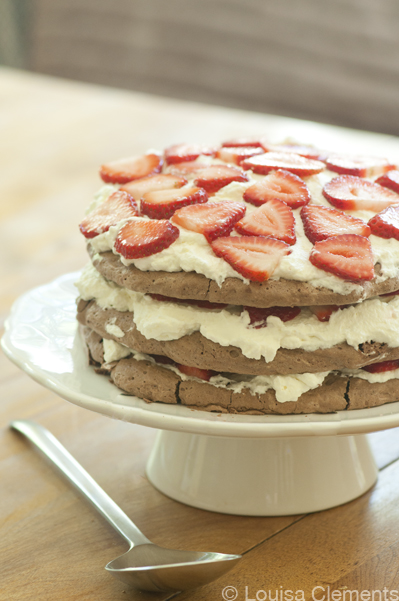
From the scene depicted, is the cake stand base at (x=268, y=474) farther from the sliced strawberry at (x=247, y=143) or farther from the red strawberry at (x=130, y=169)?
the sliced strawberry at (x=247, y=143)

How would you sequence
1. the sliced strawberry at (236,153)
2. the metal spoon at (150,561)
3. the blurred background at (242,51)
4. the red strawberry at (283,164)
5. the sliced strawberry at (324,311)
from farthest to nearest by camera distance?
the blurred background at (242,51), the sliced strawberry at (236,153), the red strawberry at (283,164), the sliced strawberry at (324,311), the metal spoon at (150,561)

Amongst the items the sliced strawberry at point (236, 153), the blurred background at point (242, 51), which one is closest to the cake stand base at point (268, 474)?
the sliced strawberry at point (236, 153)

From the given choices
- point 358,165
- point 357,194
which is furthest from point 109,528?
point 358,165

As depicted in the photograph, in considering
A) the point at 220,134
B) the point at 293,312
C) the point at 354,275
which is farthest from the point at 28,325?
the point at 220,134

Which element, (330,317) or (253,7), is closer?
(330,317)

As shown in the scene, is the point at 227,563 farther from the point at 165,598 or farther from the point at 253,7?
the point at 253,7

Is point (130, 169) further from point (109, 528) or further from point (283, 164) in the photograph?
point (109, 528)

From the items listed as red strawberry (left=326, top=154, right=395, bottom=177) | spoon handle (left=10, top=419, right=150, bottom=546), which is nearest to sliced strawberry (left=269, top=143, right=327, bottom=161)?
red strawberry (left=326, top=154, right=395, bottom=177)
